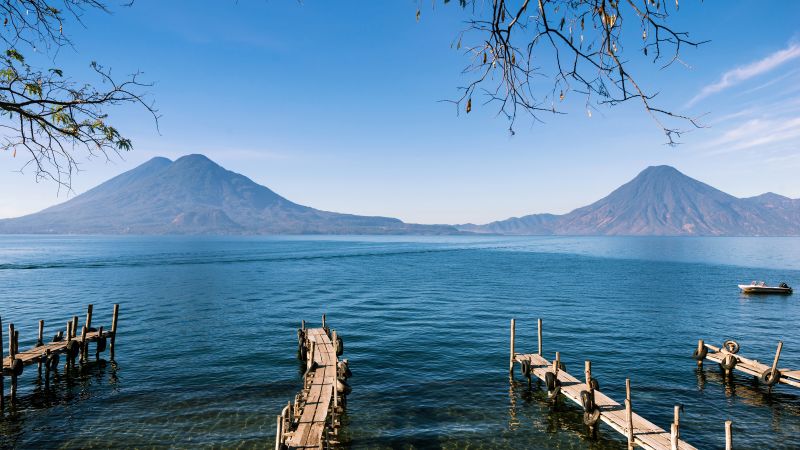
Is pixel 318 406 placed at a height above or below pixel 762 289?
below

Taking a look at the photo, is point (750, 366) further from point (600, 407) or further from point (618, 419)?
point (618, 419)

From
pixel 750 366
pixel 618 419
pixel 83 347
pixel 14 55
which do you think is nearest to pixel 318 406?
pixel 618 419

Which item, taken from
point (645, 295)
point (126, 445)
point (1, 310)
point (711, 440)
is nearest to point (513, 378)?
point (711, 440)

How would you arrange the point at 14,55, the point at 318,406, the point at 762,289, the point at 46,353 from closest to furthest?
the point at 14,55 → the point at 318,406 → the point at 46,353 → the point at 762,289

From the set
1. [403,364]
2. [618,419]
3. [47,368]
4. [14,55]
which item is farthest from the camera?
[403,364]

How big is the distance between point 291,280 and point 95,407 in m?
61.9

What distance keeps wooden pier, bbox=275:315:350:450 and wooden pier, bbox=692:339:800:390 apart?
2695cm

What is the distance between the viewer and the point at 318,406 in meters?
19.8

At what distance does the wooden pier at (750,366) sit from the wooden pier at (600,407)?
12.7 meters

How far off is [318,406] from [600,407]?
14.5 metres

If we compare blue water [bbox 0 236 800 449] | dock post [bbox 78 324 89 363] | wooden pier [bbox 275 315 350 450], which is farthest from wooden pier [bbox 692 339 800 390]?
dock post [bbox 78 324 89 363]

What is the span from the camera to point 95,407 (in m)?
23.5

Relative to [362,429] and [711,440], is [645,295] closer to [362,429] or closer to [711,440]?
[711,440]

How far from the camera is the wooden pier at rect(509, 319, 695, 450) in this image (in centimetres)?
1723
